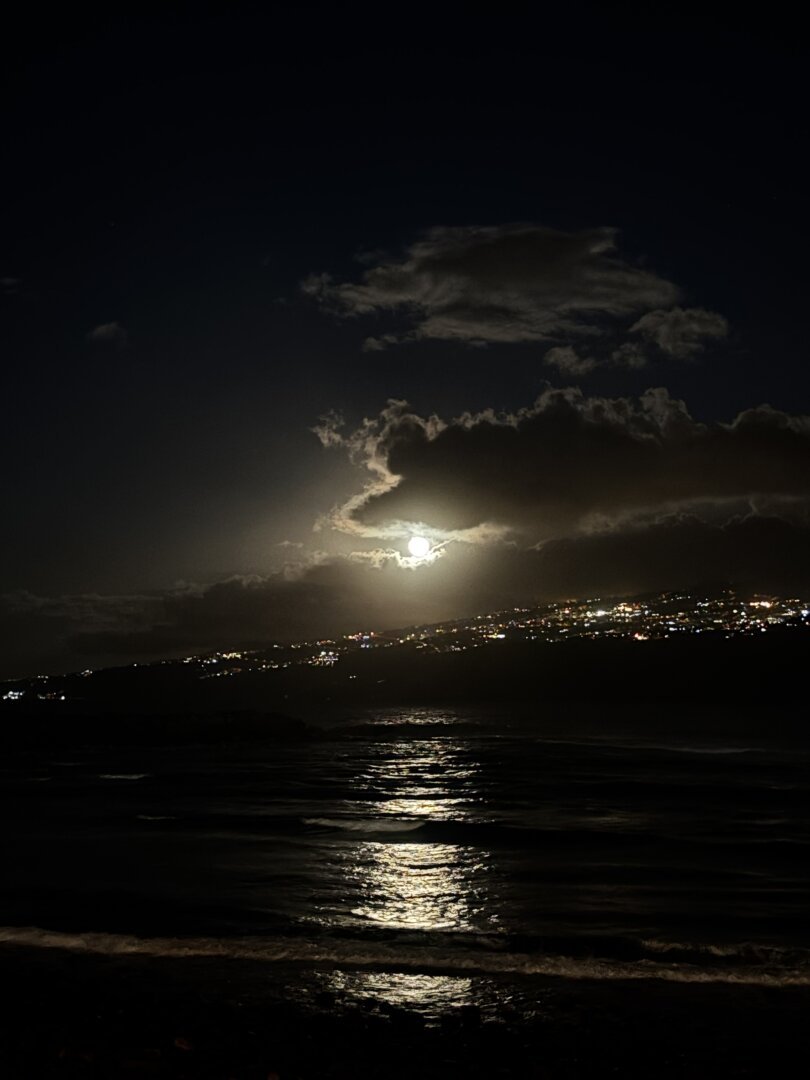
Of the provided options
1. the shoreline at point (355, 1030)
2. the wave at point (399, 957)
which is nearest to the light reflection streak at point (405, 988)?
the shoreline at point (355, 1030)

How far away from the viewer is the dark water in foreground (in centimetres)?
1518

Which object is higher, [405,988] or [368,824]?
[405,988]

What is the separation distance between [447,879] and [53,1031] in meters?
12.4

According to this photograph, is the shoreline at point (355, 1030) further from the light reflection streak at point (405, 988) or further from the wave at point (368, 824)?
the wave at point (368, 824)

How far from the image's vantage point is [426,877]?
2306cm

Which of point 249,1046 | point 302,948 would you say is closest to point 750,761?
point 302,948

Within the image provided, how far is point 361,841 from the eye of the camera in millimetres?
28828

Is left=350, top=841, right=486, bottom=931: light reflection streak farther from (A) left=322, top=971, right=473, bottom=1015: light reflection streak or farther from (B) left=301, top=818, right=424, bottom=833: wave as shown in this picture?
(A) left=322, top=971, right=473, bottom=1015: light reflection streak

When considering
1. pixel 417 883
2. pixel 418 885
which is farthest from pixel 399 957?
pixel 417 883

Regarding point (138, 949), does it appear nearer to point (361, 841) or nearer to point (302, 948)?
point (302, 948)

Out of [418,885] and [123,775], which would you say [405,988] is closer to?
[418,885]

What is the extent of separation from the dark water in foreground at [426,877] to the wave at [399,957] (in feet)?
0.19

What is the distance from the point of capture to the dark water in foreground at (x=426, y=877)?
1518 centimetres

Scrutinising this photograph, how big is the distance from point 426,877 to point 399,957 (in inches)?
305
